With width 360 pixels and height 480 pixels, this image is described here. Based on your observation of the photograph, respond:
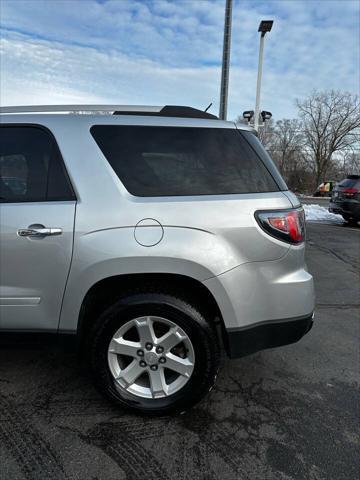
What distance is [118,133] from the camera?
244 cm

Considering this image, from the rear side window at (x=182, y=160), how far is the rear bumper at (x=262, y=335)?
863 mm

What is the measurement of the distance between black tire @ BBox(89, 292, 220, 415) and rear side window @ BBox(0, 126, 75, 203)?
0.80 m

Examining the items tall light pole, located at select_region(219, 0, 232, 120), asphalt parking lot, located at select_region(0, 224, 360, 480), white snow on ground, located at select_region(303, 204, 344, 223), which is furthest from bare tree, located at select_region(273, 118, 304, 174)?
asphalt parking lot, located at select_region(0, 224, 360, 480)

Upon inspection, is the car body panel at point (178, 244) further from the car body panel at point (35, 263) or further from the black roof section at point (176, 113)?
the black roof section at point (176, 113)

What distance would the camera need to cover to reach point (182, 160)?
7.97ft

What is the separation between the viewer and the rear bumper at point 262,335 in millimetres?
2352

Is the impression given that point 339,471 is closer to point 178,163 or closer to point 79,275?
point 79,275

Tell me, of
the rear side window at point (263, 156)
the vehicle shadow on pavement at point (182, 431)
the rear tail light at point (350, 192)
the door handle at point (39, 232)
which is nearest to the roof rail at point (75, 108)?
the rear side window at point (263, 156)

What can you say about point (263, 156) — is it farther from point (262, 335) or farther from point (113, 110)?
point (262, 335)

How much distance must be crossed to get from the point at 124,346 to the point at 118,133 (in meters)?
1.37

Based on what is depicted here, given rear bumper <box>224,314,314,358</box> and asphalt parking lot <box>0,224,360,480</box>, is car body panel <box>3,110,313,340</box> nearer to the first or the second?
rear bumper <box>224,314,314,358</box>

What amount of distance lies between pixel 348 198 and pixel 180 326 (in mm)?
11556

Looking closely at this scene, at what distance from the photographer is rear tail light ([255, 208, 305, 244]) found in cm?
233

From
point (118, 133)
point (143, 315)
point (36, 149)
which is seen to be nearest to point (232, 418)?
point (143, 315)
